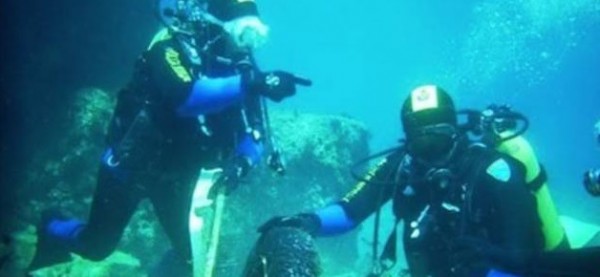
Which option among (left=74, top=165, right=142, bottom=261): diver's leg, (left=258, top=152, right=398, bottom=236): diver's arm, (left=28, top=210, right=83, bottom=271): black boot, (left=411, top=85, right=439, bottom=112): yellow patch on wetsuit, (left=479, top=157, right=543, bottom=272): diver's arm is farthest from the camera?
(left=28, top=210, right=83, bottom=271): black boot

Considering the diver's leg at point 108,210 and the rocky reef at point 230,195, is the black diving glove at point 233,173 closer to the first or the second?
the rocky reef at point 230,195

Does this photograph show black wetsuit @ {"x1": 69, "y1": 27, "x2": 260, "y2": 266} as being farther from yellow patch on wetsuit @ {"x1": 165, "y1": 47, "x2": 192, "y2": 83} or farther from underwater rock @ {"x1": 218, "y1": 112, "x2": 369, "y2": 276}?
underwater rock @ {"x1": 218, "y1": 112, "x2": 369, "y2": 276}

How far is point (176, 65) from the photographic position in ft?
18.2

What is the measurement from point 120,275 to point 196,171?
9.43ft

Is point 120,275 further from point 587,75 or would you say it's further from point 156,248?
point 587,75

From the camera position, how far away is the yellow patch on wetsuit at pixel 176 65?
17.9 ft

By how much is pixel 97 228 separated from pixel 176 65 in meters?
1.75

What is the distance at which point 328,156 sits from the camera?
14.5 m

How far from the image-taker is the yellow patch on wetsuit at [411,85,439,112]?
176 inches

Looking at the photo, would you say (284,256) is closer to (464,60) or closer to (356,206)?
(356,206)

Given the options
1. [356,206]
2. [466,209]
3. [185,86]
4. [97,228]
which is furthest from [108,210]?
[466,209]

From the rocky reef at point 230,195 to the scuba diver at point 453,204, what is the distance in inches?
35.4

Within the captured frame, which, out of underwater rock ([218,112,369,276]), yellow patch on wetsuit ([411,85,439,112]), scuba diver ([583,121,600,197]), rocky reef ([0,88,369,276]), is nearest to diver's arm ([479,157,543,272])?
scuba diver ([583,121,600,197])

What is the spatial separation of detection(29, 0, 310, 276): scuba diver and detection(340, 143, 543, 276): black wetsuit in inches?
67.8
